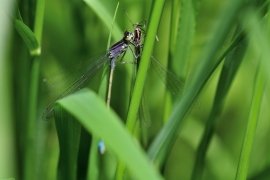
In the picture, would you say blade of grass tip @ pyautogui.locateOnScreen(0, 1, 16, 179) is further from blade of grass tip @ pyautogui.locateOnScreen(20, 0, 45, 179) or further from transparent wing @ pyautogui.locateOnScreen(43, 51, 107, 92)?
transparent wing @ pyautogui.locateOnScreen(43, 51, 107, 92)

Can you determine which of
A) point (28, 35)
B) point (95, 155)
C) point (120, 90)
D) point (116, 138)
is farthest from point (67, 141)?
point (120, 90)

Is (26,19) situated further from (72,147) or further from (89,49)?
(72,147)

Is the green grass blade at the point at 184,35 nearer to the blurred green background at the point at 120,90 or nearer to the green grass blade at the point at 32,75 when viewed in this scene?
the blurred green background at the point at 120,90

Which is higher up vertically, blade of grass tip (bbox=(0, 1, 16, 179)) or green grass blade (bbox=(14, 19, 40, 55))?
green grass blade (bbox=(14, 19, 40, 55))

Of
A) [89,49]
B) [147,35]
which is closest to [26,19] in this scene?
[89,49]

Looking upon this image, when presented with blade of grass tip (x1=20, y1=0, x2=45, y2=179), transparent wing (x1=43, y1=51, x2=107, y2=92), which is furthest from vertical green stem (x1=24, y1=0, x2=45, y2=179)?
transparent wing (x1=43, y1=51, x2=107, y2=92)

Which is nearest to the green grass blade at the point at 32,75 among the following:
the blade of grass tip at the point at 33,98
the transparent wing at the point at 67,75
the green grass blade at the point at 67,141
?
the blade of grass tip at the point at 33,98
